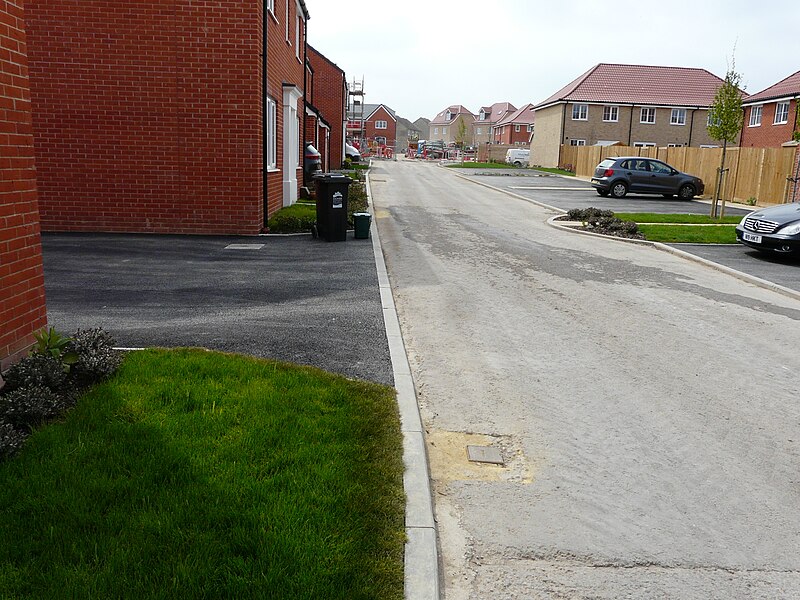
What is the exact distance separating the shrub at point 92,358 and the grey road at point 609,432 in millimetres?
2534

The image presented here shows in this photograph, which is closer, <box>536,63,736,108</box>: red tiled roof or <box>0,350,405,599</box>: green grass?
<box>0,350,405,599</box>: green grass

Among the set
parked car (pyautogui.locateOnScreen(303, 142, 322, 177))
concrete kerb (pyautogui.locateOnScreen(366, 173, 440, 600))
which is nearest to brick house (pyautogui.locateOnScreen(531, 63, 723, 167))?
parked car (pyautogui.locateOnScreen(303, 142, 322, 177))

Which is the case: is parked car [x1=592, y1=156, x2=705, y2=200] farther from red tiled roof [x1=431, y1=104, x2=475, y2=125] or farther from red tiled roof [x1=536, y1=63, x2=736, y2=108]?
red tiled roof [x1=431, y1=104, x2=475, y2=125]

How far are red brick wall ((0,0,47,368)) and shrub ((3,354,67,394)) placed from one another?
0.93 ft

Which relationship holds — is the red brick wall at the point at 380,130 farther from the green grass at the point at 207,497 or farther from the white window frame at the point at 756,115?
the green grass at the point at 207,497

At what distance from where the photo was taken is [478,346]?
7336 mm

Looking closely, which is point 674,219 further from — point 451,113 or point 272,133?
point 451,113

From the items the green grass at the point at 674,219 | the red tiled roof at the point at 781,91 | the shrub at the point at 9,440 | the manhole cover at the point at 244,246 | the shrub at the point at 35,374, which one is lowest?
the shrub at the point at 9,440

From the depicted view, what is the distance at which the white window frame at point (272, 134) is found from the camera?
15.9m

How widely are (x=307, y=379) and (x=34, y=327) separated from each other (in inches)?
88.5

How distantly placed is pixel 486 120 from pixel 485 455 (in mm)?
125415

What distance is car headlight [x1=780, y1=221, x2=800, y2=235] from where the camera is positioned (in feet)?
43.0

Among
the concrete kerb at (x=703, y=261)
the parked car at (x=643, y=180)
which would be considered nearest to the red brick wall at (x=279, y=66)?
the concrete kerb at (x=703, y=261)

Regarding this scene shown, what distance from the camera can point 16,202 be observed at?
5297 mm
